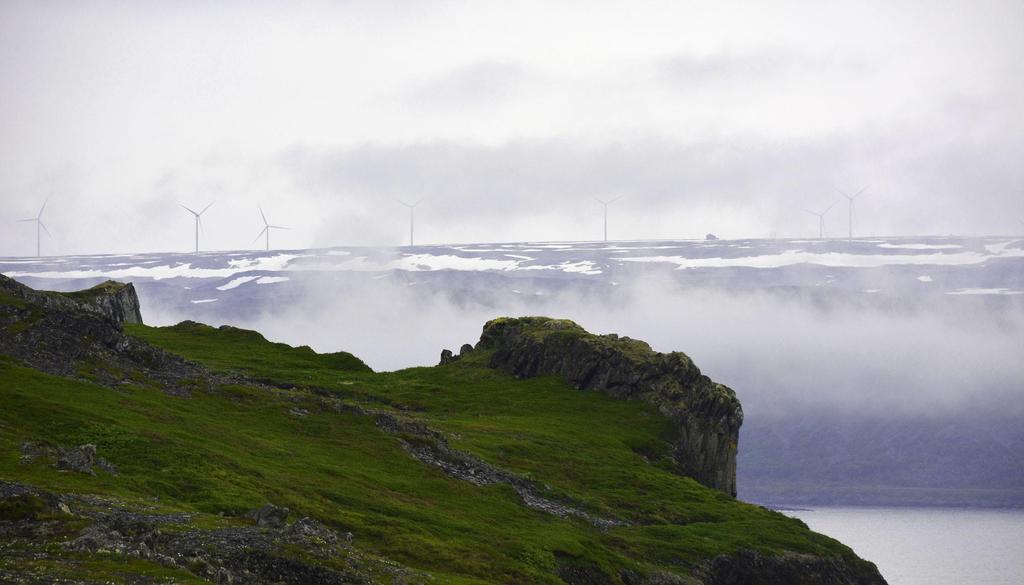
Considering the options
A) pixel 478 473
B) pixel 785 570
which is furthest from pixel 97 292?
pixel 785 570

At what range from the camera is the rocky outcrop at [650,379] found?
550 feet

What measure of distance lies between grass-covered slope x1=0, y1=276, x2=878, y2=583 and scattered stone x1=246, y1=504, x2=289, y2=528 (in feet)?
2.76

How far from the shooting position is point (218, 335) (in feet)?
649

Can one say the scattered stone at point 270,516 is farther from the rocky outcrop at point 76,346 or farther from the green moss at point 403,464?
the rocky outcrop at point 76,346

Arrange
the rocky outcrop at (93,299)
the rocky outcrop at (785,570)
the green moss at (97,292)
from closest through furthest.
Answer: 1. the rocky outcrop at (785,570)
2. the rocky outcrop at (93,299)
3. the green moss at (97,292)

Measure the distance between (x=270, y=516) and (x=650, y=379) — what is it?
9923 centimetres

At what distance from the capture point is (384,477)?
11819 centimetres

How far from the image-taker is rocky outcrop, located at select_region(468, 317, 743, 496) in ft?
550

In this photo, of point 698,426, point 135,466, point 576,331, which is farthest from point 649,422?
point 135,466

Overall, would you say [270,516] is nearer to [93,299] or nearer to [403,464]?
[403,464]

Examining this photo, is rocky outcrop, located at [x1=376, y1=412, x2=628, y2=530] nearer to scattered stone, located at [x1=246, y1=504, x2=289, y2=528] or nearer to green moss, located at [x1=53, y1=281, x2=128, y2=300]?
scattered stone, located at [x1=246, y1=504, x2=289, y2=528]

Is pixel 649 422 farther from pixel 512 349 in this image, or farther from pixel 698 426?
pixel 512 349

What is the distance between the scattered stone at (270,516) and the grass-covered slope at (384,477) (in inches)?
33.1

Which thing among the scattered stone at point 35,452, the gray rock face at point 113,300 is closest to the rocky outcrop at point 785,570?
the scattered stone at point 35,452
